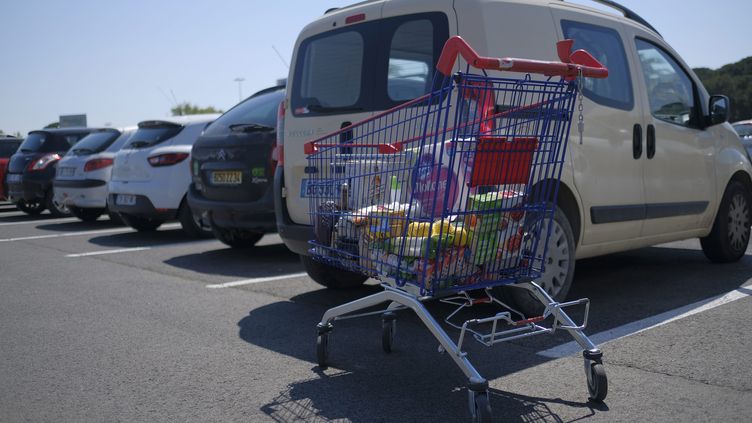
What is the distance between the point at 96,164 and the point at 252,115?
516cm

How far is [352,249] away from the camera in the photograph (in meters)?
3.94

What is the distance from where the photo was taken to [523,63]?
10.5ft

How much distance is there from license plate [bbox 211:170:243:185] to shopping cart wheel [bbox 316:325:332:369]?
11.8 ft

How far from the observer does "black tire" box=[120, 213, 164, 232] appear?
34.5 ft

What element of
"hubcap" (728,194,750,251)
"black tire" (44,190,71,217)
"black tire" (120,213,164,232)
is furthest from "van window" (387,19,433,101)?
"black tire" (44,190,71,217)

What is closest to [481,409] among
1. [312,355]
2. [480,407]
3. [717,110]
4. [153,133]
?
[480,407]

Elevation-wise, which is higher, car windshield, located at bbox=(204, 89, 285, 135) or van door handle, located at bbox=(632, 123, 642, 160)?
car windshield, located at bbox=(204, 89, 285, 135)

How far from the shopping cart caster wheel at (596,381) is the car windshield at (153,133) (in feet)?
24.5

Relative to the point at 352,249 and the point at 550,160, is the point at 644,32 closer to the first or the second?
the point at 550,160

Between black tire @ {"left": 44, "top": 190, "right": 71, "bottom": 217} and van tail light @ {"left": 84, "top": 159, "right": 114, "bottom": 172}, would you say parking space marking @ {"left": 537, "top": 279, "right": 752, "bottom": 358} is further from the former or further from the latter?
black tire @ {"left": 44, "top": 190, "right": 71, "bottom": 217}

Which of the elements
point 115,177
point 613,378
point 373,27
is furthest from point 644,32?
point 115,177

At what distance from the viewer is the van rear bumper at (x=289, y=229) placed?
5527mm

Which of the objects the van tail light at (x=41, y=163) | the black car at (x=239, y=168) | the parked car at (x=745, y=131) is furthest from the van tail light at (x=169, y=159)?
the parked car at (x=745, y=131)

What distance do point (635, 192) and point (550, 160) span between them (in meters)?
2.31
